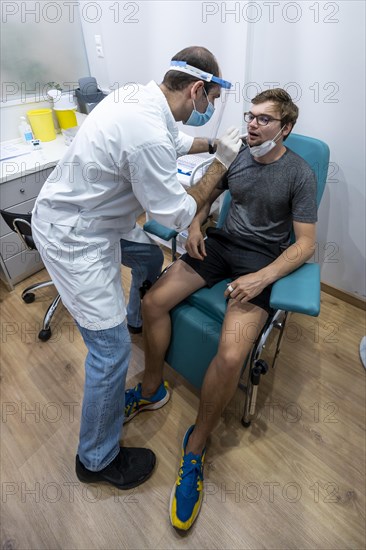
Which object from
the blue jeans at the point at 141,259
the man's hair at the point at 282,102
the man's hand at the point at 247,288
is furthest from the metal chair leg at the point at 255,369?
the man's hair at the point at 282,102

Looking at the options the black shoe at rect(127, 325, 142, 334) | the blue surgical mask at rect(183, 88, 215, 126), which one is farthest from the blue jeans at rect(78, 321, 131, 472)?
the blue surgical mask at rect(183, 88, 215, 126)

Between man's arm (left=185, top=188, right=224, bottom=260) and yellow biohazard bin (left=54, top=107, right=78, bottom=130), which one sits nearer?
man's arm (left=185, top=188, right=224, bottom=260)

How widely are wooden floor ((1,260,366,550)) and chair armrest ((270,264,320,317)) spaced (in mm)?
689

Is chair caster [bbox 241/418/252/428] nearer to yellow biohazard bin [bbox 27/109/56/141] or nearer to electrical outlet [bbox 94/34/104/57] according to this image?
yellow biohazard bin [bbox 27/109/56/141]

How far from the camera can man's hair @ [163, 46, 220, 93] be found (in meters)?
1.01

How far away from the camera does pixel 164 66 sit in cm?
205

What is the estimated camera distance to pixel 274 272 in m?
1.20

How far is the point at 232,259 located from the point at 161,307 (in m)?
0.38

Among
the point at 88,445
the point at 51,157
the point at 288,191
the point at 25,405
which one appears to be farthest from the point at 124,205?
the point at 51,157

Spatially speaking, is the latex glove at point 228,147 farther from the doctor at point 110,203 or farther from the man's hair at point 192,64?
the man's hair at point 192,64

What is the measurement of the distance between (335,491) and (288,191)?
1194mm

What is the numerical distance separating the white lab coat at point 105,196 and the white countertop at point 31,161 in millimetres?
870

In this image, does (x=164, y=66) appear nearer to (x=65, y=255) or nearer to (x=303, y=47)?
Result: (x=303, y=47)

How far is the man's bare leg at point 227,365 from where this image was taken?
1.14 meters
